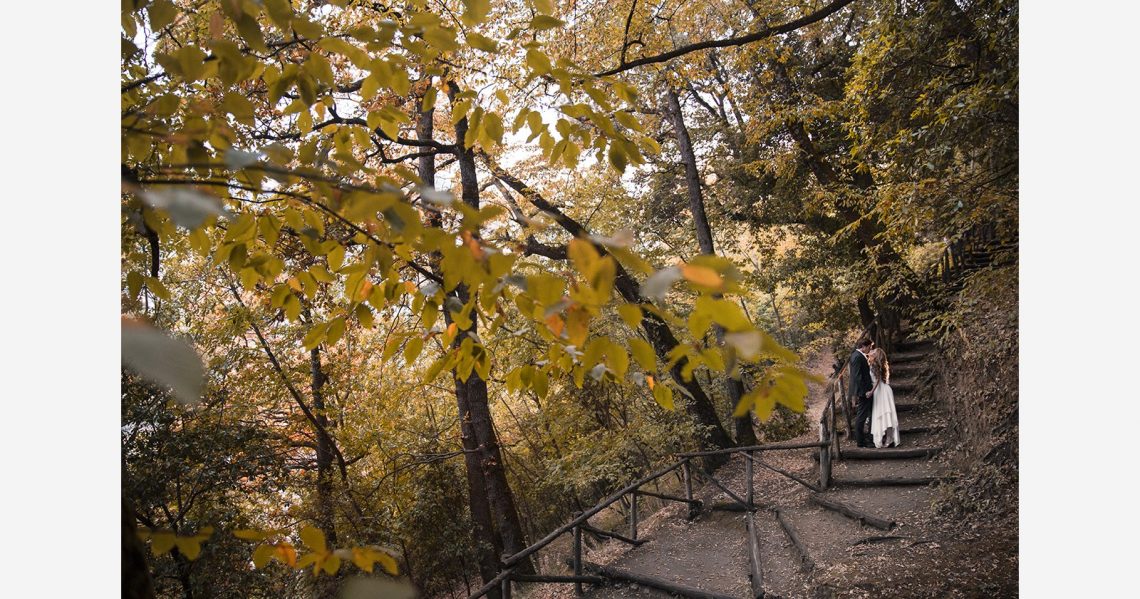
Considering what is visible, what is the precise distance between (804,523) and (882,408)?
6.32 ft

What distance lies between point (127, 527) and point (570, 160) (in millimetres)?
1340

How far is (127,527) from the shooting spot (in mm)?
1048

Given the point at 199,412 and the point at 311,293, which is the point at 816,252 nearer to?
the point at 199,412

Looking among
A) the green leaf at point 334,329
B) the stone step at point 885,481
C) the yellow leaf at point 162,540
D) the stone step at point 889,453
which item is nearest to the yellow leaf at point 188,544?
the yellow leaf at point 162,540

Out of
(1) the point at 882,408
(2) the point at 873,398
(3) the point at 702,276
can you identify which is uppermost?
(3) the point at 702,276

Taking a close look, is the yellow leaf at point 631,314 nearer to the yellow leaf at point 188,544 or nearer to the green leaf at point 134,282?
the yellow leaf at point 188,544

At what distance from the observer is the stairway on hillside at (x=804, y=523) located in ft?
15.9

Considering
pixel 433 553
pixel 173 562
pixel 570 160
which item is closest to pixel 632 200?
pixel 433 553

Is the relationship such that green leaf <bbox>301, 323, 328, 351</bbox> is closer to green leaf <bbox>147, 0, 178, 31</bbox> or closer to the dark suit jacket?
green leaf <bbox>147, 0, 178, 31</bbox>

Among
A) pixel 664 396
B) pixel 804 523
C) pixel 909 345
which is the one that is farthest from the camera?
pixel 909 345

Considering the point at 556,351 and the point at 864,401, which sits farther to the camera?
the point at 864,401

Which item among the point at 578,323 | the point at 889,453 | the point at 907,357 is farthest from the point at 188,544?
the point at 907,357

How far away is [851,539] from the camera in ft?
16.7

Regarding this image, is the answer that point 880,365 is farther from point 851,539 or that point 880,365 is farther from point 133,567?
point 133,567
